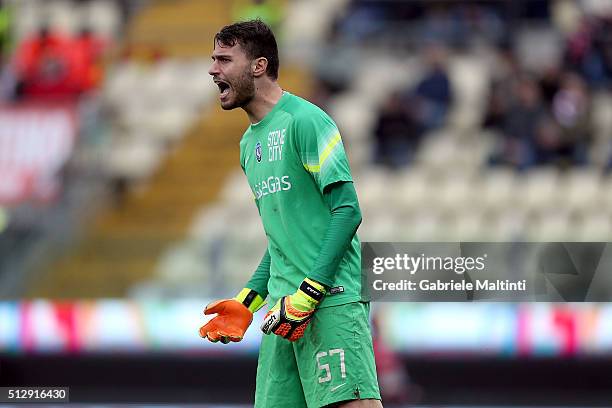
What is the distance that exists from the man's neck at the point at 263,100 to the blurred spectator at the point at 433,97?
8.83 meters

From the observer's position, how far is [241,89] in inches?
183

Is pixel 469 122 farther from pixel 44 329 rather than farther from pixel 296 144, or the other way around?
pixel 296 144

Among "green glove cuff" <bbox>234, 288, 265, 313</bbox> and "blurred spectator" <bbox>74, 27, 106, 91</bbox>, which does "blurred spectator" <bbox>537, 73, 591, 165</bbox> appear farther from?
"green glove cuff" <bbox>234, 288, 265, 313</bbox>

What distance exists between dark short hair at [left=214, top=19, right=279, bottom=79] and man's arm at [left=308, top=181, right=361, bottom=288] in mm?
570

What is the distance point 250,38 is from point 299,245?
766 mm

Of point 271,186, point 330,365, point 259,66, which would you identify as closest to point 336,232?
point 271,186

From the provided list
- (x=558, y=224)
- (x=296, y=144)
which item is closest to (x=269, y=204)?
(x=296, y=144)

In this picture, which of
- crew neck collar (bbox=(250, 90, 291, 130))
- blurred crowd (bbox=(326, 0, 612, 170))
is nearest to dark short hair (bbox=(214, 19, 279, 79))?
crew neck collar (bbox=(250, 90, 291, 130))

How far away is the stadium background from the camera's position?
1073 centimetres

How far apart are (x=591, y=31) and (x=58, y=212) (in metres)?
5.67

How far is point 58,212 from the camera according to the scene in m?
12.5

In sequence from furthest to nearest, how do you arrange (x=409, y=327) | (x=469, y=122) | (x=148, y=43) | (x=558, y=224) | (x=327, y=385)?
(x=148, y=43)
(x=469, y=122)
(x=558, y=224)
(x=409, y=327)
(x=327, y=385)

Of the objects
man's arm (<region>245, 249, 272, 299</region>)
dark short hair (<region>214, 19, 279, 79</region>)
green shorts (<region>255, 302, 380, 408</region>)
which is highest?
dark short hair (<region>214, 19, 279, 79</region>)

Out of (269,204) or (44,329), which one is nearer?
(269,204)
